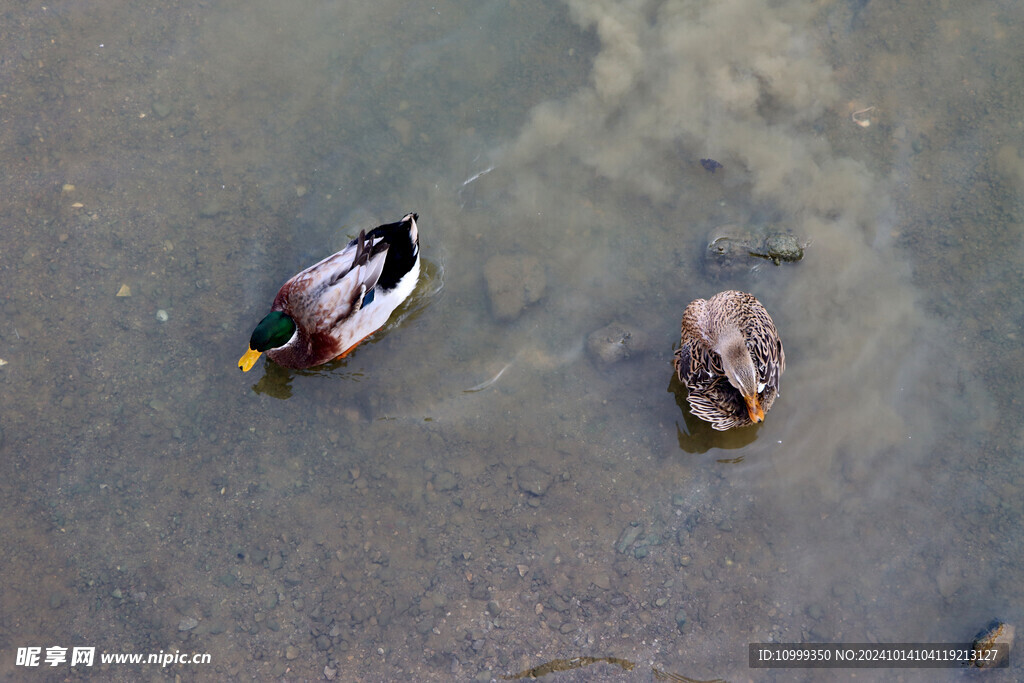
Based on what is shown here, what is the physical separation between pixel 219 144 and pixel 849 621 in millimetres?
6330

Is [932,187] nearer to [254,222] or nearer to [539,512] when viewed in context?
[539,512]

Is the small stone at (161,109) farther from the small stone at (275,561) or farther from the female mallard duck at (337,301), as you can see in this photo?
the small stone at (275,561)

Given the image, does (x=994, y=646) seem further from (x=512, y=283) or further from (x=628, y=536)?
(x=512, y=283)

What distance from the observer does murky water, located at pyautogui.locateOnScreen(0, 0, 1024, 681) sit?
4.74 metres

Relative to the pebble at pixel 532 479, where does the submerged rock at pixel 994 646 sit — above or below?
below

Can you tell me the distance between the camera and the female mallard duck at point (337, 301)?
4973 millimetres

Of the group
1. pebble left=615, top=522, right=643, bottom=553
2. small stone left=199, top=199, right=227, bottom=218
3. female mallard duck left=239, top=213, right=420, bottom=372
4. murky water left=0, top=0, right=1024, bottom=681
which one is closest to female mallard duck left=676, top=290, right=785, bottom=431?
murky water left=0, top=0, right=1024, bottom=681

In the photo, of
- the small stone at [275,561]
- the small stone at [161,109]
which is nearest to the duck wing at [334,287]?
the small stone at [275,561]

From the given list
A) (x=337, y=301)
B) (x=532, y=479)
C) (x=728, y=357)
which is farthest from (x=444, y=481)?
(x=728, y=357)

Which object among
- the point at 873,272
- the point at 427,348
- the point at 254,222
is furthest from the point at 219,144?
the point at 873,272

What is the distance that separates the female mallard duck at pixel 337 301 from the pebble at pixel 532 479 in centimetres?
166

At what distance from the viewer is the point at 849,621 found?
4.67m

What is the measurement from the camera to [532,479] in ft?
16.7

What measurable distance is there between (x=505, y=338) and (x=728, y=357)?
1.78 meters
